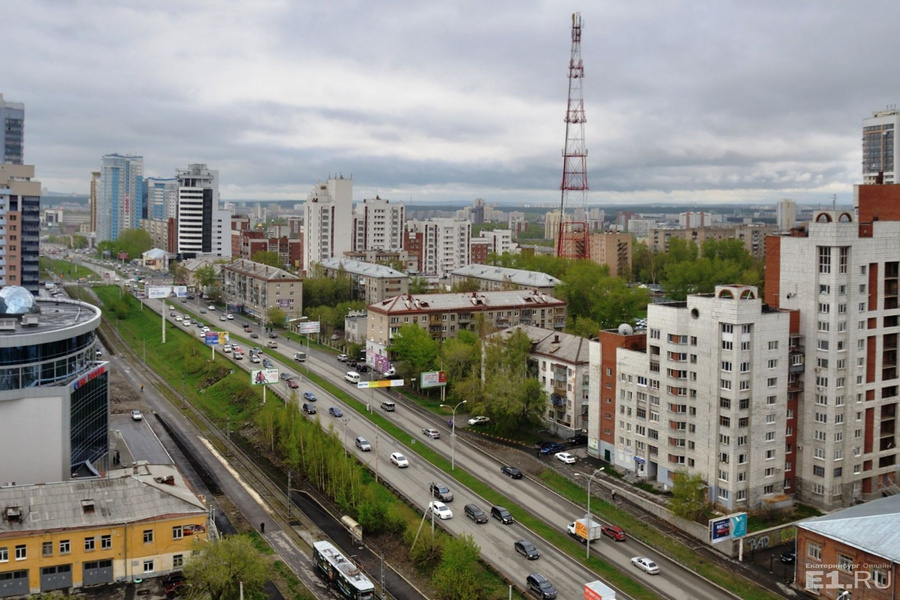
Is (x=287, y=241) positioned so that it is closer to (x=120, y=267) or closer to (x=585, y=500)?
(x=120, y=267)

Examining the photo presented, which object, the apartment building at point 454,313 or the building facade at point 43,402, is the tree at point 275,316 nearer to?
the apartment building at point 454,313

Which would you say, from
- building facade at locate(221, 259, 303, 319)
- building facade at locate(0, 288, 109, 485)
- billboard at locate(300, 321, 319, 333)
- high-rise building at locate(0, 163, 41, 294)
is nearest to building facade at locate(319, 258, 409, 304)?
building facade at locate(221, 259, 303, 319)

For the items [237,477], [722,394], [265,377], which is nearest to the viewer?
[722,394]

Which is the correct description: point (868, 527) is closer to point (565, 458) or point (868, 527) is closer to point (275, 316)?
point (565, 458)

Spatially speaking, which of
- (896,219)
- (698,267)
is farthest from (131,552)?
(698,267)

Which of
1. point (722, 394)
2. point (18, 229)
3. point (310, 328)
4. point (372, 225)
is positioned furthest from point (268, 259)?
point (722, 394)

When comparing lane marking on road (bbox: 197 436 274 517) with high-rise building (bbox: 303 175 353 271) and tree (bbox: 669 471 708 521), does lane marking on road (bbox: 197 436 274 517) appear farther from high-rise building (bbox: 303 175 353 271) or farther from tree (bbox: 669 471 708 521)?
high-rise building (bbox: 303 175 353 271)
